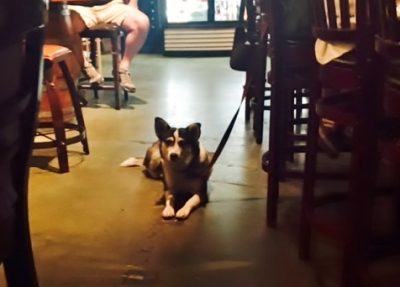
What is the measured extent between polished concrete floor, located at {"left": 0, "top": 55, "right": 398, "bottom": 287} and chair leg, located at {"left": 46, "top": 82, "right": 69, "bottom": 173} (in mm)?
59

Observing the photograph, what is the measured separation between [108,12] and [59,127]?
6.88 feet

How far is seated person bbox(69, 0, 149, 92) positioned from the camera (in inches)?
184

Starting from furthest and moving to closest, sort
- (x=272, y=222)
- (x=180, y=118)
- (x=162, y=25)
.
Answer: (x=162, y=25) → (x=180, y=118) → (x=272, y=222)

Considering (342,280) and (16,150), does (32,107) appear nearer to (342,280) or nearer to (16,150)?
(16,150)

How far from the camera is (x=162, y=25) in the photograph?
309 inches

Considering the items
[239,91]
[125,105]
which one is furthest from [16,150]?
[239,91]

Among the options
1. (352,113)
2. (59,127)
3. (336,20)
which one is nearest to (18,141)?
(352,113)

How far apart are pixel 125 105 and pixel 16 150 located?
3572 millimetres

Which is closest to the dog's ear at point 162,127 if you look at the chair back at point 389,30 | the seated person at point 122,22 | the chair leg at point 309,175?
the chair leg at point 309,175

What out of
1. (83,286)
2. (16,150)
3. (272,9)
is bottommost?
(83,286)

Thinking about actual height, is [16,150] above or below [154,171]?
above

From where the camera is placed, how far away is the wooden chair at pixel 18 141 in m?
0.97

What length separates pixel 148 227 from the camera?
2.30 m

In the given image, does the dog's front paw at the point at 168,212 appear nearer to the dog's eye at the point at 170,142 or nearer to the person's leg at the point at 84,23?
the dog's eye at the point at 170,142
